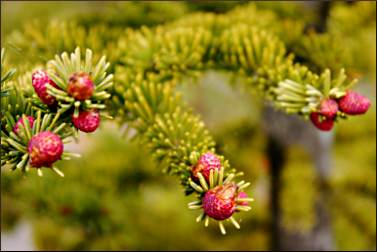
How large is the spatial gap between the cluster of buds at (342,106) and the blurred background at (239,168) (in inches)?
9.3

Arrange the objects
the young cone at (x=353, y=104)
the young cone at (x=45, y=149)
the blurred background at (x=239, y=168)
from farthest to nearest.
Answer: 1. the blurred background at (x=239, y=168)
2. the young cone at (x=353, y=104)
3. the young cone at (x=45, y=149)

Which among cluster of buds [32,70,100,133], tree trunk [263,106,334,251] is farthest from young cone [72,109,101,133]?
tree trunk [263,106,334,251]

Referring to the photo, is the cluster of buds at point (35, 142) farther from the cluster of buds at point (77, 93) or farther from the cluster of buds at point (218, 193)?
the cluster of buds at point (218, 193)

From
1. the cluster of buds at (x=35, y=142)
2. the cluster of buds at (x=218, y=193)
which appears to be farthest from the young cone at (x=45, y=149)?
the cluster of buds at (x=218, y=193)

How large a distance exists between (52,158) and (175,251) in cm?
122

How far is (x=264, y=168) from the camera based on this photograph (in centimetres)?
179

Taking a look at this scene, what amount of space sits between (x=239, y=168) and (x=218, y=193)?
1268mm

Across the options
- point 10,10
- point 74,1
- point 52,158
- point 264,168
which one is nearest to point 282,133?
point 264,168

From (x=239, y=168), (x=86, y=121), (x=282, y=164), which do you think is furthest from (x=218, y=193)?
(x=239, y=168)

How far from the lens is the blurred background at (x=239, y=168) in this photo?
3.76ft

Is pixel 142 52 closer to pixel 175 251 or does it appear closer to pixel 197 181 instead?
pixel 197 181

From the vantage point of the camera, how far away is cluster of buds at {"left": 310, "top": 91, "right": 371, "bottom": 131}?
671 mm

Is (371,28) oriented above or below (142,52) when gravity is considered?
above

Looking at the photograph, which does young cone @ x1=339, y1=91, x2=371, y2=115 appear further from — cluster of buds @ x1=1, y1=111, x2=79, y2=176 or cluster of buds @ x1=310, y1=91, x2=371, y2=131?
cluster of buds @ x1=1, y1=111, x2=79, y2=176
